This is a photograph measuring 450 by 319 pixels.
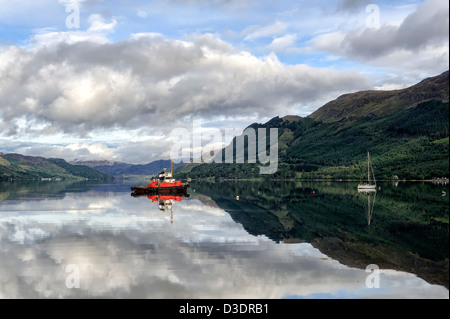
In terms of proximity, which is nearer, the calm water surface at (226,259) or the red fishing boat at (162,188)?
the calm water surface at (226,259)

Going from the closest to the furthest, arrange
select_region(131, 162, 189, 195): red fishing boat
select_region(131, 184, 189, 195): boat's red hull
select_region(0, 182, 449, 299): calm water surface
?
1. select_region(0, 182, 449, 299): calm water surface
2. select_region(131, 184, 189, 195): boat's red hull
3. select_region(131, 162, 189, 195): red fishing boat

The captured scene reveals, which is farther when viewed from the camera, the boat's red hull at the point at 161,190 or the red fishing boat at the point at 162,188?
the red fishing boat at the point at 162,188

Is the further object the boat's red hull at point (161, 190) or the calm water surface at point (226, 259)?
the boat's red hull at point (161, 190)

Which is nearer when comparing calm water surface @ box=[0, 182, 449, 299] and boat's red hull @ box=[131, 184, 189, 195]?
calm water surface @ box=[0, 182, 449, 299]

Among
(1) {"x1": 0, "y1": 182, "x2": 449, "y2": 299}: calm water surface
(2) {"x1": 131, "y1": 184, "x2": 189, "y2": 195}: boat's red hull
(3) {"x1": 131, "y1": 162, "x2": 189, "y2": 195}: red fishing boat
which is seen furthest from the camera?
(3) {"x1": 131, "y1": 162, "x2": 189, "y2": 195}: red fishing boat

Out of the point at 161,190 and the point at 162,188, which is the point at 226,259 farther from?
the point at 162,188

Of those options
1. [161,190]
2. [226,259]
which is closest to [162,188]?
[161,190]

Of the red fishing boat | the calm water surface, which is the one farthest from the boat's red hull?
the calm water surface

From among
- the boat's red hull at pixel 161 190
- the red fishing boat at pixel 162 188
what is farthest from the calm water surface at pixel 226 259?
the red fishing boat at pixel 162 188

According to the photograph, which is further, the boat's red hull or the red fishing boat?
the red fishing boat

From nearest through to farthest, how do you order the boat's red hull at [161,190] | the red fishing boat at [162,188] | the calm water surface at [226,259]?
the calm water surface at [226,259], the boat's red hull at [161,190], the red fishing boat at [162,188]

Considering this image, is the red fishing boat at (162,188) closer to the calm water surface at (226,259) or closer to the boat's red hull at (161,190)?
the boat's red hull at (161,190)

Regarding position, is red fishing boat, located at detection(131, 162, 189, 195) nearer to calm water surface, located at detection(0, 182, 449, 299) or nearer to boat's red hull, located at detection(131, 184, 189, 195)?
boat's red hull, located at detection(131, 184, 189, 195)

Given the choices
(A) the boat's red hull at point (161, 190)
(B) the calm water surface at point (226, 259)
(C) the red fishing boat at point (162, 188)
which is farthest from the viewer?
(C) the red fishing boat at point (162, 188)
